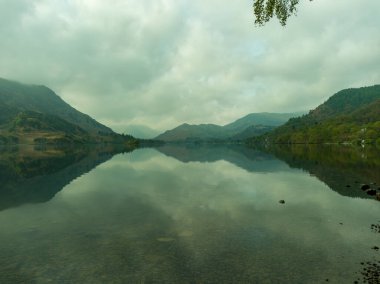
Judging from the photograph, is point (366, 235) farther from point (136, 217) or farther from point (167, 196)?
point (167, 196)

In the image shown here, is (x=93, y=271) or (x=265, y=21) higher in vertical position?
(x=265, y=21)

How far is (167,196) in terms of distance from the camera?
188 feet

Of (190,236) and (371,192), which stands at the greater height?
(371,192)

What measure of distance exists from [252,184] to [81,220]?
42.1 metres

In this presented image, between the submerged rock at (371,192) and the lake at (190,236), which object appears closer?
the lake at (190,236)

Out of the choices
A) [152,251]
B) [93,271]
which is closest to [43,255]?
[93,271]

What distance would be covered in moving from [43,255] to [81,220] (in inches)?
505

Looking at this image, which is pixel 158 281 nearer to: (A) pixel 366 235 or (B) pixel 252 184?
(A) pixel 366 235

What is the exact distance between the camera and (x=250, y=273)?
2314 cm

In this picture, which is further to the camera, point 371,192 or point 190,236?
point 371,192

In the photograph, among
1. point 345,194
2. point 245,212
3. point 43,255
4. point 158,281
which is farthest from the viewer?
point 345,194

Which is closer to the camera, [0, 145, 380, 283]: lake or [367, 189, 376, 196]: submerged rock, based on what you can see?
[0, 145, 380, 283]: lake

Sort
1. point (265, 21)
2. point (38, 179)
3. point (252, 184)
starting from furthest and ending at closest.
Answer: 1. point (38, 179)
2. point (252, 184)
3. point (265, 21)

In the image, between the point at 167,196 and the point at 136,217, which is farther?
the point at 167,196
